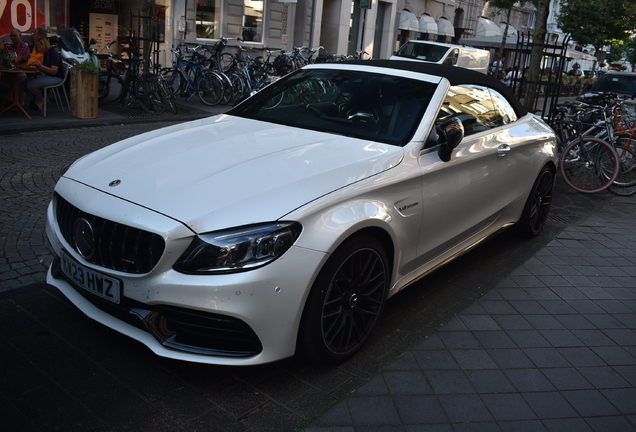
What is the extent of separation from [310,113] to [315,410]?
211 cm

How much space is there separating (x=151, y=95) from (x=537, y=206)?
878 cm

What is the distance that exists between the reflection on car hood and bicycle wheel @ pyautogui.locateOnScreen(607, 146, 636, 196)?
6.05 metres

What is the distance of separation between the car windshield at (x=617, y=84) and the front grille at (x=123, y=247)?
14.7 metres

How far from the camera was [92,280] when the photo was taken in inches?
117

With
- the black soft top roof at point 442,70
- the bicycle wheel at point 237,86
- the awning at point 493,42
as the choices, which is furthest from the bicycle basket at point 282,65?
the black soft top roof at point 442,70

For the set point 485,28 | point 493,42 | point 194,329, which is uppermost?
point 485,28

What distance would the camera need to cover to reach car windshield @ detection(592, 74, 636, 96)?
48.1 ft

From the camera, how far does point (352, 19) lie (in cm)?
2959

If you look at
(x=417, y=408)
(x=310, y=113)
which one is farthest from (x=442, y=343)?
(x=310, y=113)

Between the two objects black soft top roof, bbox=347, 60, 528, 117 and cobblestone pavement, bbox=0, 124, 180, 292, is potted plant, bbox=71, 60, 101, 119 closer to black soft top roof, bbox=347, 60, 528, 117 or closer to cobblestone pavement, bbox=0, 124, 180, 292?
cobblestone pavement, bbox=0, 124, 180, 292

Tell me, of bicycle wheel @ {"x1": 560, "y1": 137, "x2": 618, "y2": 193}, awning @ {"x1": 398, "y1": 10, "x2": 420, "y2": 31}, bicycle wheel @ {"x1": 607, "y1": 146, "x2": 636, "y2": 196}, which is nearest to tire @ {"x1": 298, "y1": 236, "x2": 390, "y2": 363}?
bicycle wheel @ {"x1": 560, "y1": 137, "x2": 618, "y2": 193}

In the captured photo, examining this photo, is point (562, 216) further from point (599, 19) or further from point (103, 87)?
point (599, 19)

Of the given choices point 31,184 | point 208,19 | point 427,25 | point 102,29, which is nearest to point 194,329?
point 31,184

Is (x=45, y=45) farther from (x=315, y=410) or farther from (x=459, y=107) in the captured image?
(x=315, y=410)
